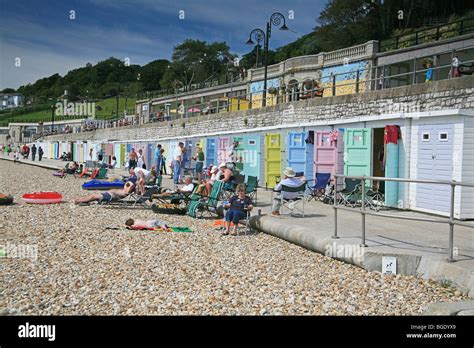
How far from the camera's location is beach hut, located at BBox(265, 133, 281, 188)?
50.4 ft

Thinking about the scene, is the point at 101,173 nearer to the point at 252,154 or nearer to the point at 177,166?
the point at 177,166

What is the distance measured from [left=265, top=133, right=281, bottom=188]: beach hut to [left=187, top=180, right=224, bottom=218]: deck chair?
454cm

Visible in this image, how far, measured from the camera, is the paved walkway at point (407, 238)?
539 centimetres

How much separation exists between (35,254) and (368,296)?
4595mm

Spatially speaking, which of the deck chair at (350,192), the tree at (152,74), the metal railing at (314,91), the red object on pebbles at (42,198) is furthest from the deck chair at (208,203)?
the tree at (152,74)

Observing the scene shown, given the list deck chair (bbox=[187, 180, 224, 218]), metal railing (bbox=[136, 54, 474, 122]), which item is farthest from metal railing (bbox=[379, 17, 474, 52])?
deck chair (bbox=[187, 180, 224, 218])

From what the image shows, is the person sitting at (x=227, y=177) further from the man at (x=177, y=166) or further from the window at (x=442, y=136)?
the man at (x=177, y=166)

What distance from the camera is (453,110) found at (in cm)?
923

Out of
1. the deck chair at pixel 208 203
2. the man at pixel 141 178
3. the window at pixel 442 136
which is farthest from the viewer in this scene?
the man at pixel 141 178

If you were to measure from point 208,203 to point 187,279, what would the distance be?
4.88m

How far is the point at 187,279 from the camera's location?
5.78 m

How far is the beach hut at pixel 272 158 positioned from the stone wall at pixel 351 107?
0.64 metres

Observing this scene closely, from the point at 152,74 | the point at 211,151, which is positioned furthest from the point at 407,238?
the point at 152,74
